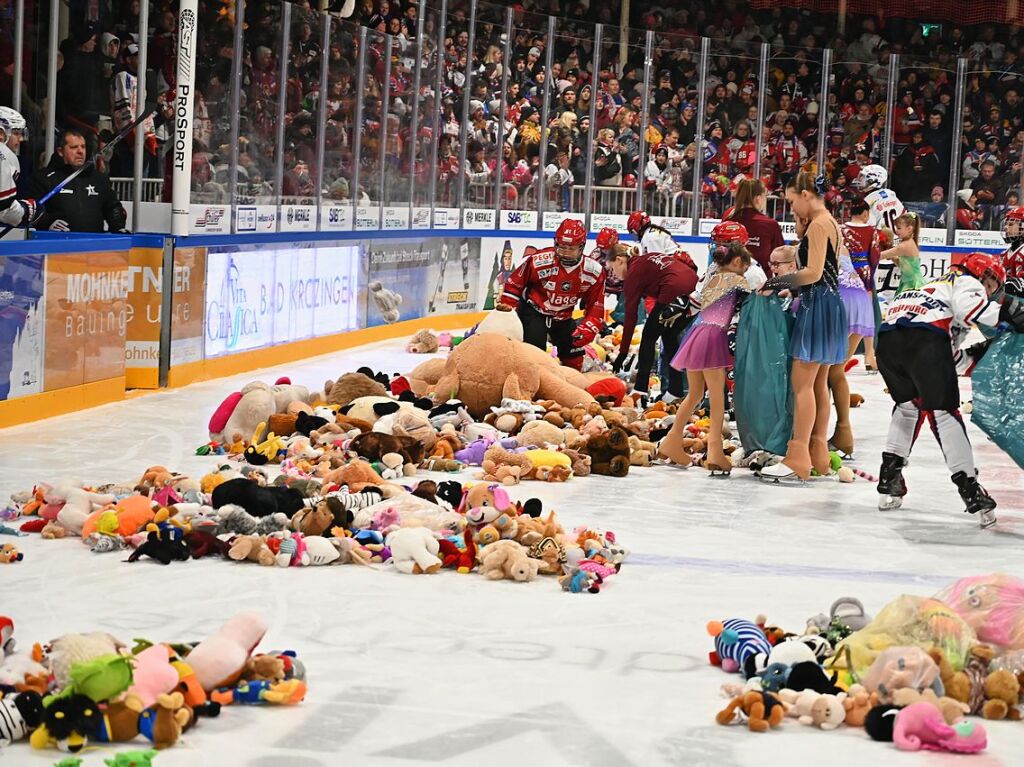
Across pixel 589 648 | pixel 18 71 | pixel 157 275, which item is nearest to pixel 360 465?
pixel 589 648

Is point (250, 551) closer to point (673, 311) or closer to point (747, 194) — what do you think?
point (673, 311)

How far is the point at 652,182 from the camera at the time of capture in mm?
20734

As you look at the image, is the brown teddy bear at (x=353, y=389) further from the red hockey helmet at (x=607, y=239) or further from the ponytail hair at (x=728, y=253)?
the red hockey helmet at (x=607, y=239)

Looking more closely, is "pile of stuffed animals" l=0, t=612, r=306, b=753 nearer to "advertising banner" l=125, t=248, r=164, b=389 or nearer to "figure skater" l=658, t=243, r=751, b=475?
"figure skater" l=658, t=243, r=751, b=475

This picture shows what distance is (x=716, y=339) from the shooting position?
28.9 ft

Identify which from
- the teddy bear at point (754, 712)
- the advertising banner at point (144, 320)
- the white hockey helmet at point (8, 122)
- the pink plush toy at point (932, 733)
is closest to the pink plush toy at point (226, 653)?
the teddy bear at point (754, 712)

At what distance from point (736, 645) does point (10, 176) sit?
20.3 feet

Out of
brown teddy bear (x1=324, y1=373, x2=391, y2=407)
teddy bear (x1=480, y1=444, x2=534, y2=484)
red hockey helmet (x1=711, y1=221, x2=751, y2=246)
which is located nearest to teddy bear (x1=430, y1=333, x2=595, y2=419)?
brown teddy bear (x1=324, y1=373, x2=391, y2=407)

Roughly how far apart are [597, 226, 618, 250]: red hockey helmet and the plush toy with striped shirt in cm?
804

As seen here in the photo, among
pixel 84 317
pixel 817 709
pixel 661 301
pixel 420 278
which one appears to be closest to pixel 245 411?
pixel 84 317

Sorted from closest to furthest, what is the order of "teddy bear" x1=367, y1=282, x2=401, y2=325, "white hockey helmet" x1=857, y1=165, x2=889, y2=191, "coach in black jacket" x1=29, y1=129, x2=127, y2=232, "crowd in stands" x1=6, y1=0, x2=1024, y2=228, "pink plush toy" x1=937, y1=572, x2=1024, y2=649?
"pink plush toy" x1=937, y1=572, x2=1024, y2=649
"coach in black jacket" x1=29, y1=129, x2=127, y2=232
"white hockey helmet" x1=857, y1=165, x2=889, y2=191
"teddy bear" x1=367, y1=282, x2=401, y2=325
"crowd in stands" x1=6, y1=0, x2=1024, y2=228

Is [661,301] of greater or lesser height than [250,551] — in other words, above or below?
above

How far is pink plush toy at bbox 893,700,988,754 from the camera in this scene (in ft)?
13.3

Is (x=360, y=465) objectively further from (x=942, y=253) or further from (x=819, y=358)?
(x=942, y=253)
